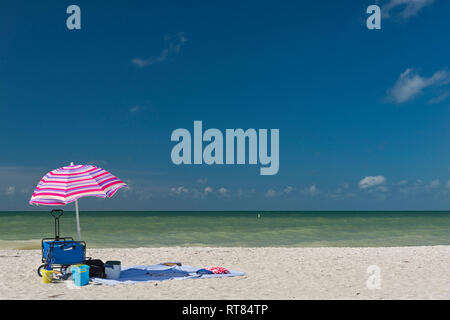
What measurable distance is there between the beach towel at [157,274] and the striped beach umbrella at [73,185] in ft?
4.72

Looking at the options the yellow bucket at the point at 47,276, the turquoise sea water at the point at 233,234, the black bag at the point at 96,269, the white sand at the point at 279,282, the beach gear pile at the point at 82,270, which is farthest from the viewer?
the turquoise sea water at the point at 233,234

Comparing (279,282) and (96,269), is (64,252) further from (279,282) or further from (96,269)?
(279,282)

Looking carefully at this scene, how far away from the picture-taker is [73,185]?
27.7 ft

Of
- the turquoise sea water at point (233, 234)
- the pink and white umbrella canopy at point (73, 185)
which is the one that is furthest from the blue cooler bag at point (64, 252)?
the turquoise sea water at point (233, 234)

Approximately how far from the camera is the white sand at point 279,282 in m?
7.26

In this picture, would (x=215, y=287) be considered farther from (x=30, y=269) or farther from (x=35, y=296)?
(x=30, y=269)

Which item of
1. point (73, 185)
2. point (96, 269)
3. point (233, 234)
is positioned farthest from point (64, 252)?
point (233, 234)

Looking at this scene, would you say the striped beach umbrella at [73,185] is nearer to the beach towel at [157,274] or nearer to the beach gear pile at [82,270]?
the beach gear pile at [82,270]

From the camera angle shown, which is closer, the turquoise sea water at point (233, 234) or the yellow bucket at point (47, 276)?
the yellow bucket at point (47, 276)

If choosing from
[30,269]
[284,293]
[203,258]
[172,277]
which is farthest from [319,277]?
[30,269]

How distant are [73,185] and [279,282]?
415 centimetres

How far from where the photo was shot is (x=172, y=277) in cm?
891
